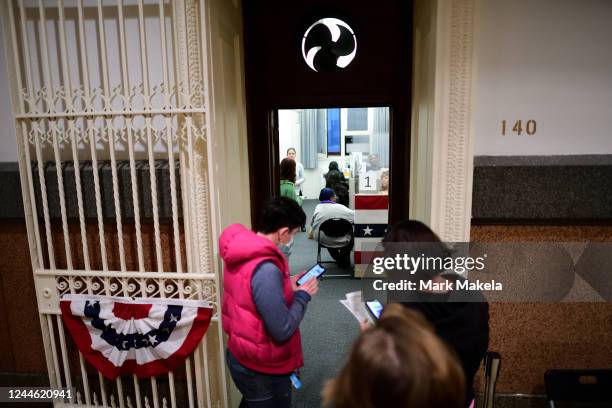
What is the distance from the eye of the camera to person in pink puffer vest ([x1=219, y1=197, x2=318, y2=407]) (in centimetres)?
141

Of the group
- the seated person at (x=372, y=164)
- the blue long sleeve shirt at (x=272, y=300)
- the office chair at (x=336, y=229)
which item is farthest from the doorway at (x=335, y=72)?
the seated person at (x=372, y=164)

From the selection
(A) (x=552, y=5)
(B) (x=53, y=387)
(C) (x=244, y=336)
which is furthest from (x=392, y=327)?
(B) (x=53, y=387)

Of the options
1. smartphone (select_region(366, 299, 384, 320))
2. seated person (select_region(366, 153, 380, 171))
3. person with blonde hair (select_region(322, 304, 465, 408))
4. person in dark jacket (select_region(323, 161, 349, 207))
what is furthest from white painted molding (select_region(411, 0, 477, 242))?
person in dark jacket (select_region(323, 161, 349, 207))

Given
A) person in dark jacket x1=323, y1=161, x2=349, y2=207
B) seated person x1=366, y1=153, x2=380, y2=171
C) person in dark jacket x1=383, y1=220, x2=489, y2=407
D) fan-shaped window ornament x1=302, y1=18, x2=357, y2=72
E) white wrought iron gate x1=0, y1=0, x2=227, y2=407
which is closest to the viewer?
person in dark jacket x1=383, y1=220, x2=489, y2=407

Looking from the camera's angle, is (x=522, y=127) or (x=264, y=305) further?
(x=522, y=127)

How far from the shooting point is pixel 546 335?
202cm

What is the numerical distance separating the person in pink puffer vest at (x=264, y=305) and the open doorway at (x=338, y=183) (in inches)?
55.8

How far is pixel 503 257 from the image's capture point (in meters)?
1.95

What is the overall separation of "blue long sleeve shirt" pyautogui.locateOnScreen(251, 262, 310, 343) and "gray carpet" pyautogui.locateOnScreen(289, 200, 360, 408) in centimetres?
124

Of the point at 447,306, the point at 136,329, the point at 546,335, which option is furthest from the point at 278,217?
the point at 546,335

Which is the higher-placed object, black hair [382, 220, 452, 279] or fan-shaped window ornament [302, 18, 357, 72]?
fan-shaped window ornament [302, 18, 357, 72]

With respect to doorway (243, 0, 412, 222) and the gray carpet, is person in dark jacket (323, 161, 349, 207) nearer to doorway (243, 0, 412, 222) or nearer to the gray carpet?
the gray carpet

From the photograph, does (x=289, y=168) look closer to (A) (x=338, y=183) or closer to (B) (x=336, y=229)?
(B) (x=336, y=229)

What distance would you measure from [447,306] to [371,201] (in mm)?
2842
